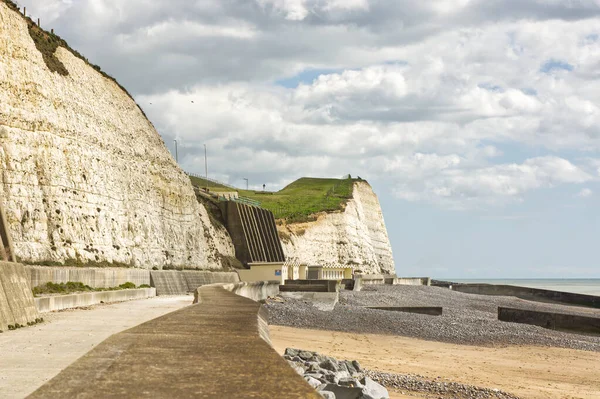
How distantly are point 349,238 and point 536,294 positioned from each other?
26783 millimetres

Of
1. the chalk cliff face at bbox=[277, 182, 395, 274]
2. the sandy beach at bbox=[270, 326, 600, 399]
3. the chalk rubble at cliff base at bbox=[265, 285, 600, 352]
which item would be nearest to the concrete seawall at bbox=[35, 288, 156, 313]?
the chalk rubble at cliff base at bbox=[265, 285, 600, 352]

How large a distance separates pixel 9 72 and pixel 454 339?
22333 millimetres

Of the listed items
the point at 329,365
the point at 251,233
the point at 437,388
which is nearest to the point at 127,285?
the point at 437,388

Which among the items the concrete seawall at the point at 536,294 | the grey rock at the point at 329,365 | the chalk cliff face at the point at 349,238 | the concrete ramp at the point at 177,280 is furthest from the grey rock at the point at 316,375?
the chalk cliff face at the point at 349,238

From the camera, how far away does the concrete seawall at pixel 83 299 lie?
19.3m

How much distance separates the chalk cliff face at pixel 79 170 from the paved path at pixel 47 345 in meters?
14.7

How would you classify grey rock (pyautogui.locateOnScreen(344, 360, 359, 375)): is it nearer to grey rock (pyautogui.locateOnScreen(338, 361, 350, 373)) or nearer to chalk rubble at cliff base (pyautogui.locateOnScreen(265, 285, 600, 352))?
grey rock (pyautogui.locateOnScreen(338, 361, 350, 373))

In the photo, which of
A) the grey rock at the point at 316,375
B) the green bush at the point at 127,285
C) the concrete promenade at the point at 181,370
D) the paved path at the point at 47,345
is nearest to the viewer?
the concrete promenade at the point at 181,370

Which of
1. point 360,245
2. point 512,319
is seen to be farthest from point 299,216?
point 512,319

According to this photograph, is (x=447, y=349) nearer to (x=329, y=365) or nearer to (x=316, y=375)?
(x=329, y=365)

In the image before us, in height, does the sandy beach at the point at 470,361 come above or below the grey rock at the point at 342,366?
below

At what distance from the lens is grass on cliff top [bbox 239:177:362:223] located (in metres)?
103

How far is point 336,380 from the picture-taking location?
1064cm

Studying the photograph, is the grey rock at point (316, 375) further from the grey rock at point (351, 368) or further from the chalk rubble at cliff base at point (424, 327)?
the chalk rubble at cliff base at point (424, 327)
